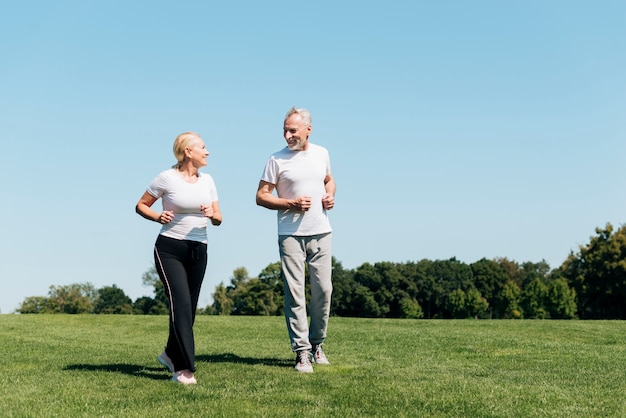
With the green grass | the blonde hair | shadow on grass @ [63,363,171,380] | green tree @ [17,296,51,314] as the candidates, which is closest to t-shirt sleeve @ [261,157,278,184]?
the blonde hair

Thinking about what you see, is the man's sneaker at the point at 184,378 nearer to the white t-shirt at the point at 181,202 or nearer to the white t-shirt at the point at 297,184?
the white t-shirt at the point at 181,202

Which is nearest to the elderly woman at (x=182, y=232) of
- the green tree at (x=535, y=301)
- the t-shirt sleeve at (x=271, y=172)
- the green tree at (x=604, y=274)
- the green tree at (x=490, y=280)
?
the t-shirt sleeve at (x=271, y=172)

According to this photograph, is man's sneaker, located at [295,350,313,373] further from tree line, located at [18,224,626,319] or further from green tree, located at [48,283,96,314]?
green tree, located at [48,283,96,314]

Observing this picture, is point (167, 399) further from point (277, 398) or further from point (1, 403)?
point (1, 403)

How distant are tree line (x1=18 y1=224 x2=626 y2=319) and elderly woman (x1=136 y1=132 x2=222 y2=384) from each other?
58.4 meters

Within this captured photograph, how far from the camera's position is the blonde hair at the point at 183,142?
7.54m

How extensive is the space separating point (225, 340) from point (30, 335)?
5483mm

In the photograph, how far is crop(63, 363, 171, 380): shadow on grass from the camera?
26.5 feet

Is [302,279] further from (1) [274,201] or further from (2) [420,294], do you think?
(2) [420,294]

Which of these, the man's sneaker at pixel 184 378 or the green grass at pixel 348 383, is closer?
the green grass at pixel 348 383

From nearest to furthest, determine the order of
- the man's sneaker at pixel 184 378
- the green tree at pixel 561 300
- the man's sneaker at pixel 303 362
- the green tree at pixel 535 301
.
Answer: the man's sneaker at pixel 184 378 < the man's sneaker at pixel 303 362 < the green tree at pixel 561 300 < the green tree at pixel 535 301

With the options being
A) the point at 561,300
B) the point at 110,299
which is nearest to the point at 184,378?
the point at 561,300

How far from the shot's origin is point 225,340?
1571 centimetres

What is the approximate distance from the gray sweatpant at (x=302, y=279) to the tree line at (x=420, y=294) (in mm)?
57054
